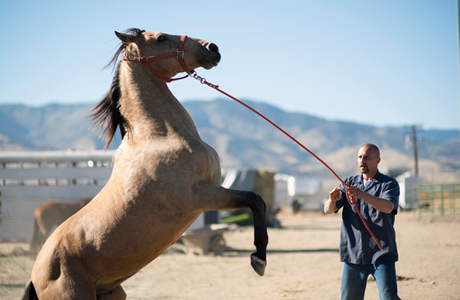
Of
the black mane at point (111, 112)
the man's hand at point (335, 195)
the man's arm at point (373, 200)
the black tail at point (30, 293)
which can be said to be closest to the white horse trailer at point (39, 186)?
the black mane at point (111, 112)

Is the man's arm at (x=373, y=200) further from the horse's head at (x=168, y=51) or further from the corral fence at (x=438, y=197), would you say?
the corral fence at (x=438, y=197)

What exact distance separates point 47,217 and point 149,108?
32.2 feet

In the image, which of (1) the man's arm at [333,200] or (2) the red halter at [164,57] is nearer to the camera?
(2) the red halter at [164,57]

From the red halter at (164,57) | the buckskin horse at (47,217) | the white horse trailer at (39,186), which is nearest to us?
the red halter at (164,57)

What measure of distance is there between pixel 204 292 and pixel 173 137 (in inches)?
225

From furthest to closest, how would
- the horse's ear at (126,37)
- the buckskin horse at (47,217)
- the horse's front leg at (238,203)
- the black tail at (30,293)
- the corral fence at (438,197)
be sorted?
the corral fence at (438,197), the buckskin horse at (47,217), the horse's ear at (126,37), the black tail at (30,293), the horse's front leg at (238,203)

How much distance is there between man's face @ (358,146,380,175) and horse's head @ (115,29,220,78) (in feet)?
5.63

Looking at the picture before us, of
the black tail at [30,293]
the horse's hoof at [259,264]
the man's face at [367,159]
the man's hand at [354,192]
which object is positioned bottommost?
the black tail at [30,293]

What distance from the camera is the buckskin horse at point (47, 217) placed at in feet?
42.0

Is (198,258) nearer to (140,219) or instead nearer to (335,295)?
(335,295)

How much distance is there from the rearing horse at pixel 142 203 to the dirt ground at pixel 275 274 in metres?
4.01

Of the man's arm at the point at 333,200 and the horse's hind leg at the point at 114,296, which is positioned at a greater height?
the man's arm at the point at 333,200

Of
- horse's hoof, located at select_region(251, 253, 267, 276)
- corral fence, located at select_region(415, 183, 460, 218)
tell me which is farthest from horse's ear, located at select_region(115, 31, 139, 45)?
corral fence, located at select_region(415, 183, 460, 218)

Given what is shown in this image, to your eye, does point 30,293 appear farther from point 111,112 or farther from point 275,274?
point 275,274
